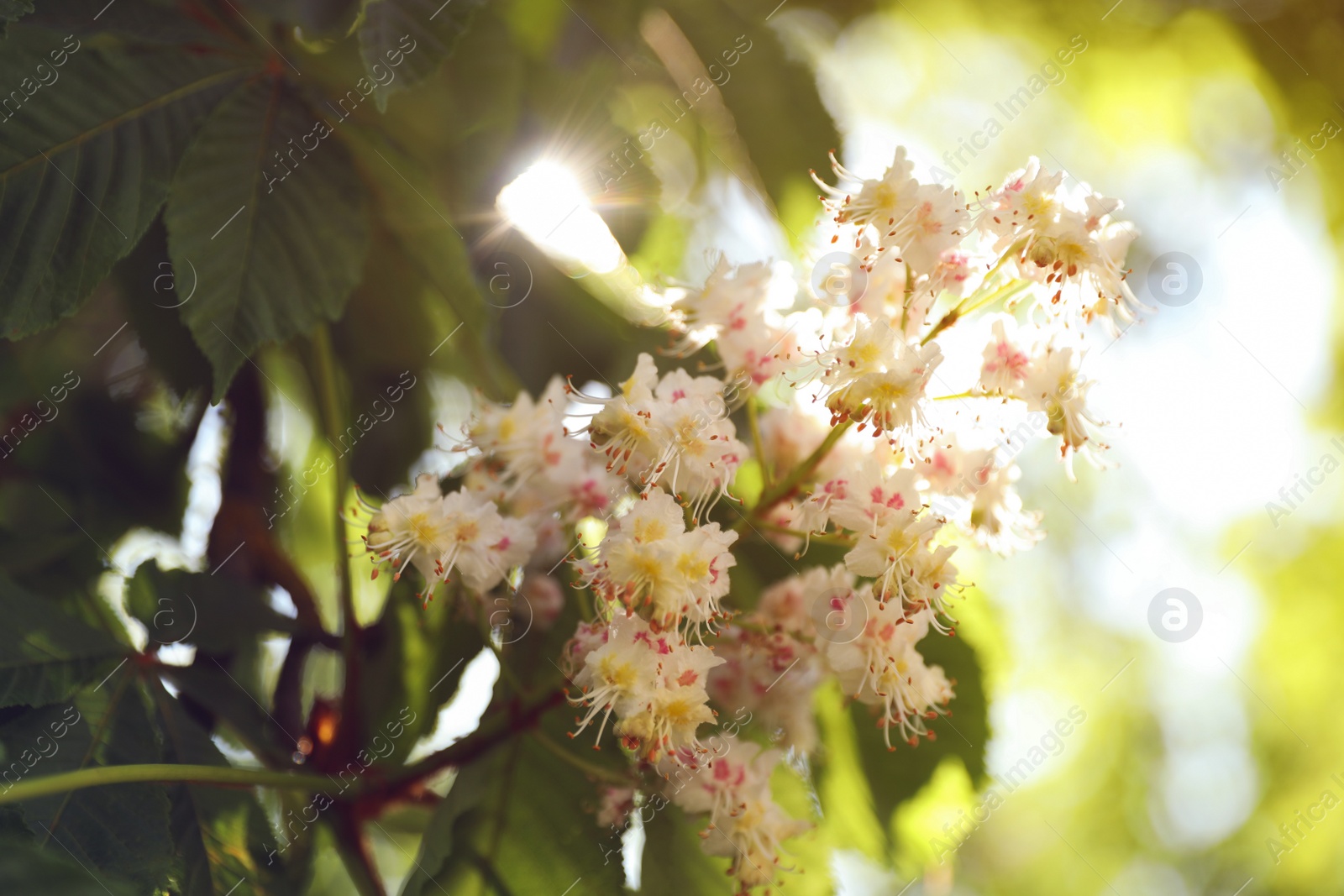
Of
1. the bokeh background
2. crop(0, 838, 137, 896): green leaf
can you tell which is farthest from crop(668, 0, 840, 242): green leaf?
crop(0, 838, 137, 896): green leaf

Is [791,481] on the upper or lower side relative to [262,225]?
lower

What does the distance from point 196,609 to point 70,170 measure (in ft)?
1.37

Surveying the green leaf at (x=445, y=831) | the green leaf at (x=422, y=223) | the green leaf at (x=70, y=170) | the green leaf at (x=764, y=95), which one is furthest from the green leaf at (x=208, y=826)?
the green leaf at (x=764, y=95)

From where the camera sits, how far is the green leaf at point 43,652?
68 centimetres

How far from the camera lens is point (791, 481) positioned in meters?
0.76

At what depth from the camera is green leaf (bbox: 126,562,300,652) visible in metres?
0.88

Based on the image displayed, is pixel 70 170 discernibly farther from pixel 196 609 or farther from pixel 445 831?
pixel 445 831

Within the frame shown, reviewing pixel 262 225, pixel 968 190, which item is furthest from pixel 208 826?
pixel 968 190

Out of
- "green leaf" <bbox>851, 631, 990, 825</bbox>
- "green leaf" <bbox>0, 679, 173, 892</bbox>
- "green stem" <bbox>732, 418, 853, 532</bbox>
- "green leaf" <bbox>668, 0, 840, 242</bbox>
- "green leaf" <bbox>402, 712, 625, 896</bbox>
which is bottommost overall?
"green leaf" <bbox>851, 631, 990, 825</bbox>

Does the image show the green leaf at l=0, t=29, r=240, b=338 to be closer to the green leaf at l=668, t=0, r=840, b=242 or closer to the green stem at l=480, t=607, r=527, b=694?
the green stem at l=480, t=607, r=527, b=694

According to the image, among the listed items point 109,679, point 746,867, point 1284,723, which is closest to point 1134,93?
point 1284,723

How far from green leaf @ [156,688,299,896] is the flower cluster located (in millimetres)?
224

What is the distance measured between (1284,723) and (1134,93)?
1.99 meters

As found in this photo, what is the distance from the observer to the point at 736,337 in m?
0.81
